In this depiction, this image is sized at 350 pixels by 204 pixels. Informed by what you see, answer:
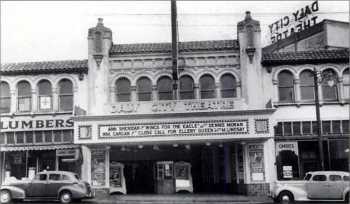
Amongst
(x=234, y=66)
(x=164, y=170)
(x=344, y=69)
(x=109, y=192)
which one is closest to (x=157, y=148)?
(x=164, y=170)

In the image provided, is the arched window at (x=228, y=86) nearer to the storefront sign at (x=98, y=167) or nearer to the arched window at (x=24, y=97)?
the storefront sign at (x=98, y=167)

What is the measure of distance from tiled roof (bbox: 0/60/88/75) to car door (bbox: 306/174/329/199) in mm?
13535

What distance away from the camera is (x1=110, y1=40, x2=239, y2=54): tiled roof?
86.4ft

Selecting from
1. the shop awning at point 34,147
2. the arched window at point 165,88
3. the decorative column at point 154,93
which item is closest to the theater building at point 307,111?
the arched window at point 165,88

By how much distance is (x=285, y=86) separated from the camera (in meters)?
26.2

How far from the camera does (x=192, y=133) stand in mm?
23906

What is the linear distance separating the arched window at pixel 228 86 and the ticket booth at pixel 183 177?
480 centimetres

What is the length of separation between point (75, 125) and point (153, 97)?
470 centimetres

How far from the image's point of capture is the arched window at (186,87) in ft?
86.7

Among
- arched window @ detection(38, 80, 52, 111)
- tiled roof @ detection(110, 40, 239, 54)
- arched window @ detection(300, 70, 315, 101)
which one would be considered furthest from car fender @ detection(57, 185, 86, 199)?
arched window @ detection(300, 70, 315, 101)

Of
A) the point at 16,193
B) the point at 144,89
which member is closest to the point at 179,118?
the point at 144,89

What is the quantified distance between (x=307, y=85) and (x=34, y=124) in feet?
51.2

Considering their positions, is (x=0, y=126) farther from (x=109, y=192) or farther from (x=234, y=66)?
(x=234, y=66)

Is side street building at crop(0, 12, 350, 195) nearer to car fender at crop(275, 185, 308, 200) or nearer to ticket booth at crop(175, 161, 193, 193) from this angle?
ticket booth at crop(175, 161, 193, 193)
